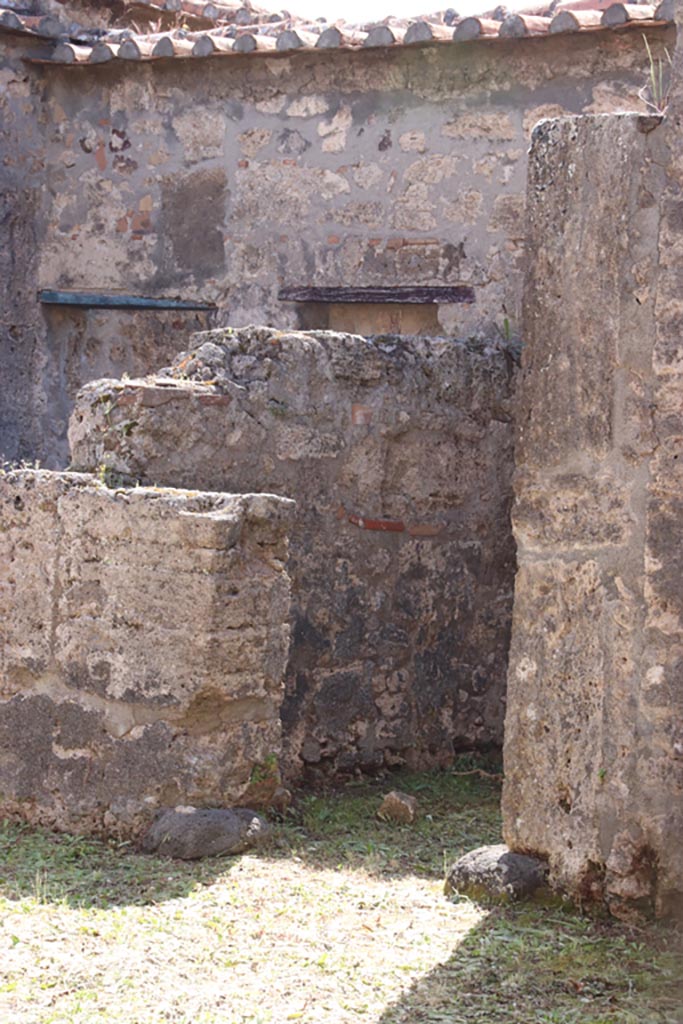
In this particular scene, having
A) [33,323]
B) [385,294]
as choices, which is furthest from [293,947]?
[33,323]

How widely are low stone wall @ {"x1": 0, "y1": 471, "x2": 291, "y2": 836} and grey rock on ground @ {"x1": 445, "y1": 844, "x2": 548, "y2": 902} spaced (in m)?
0.83

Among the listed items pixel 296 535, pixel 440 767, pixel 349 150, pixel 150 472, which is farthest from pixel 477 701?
pixel 349 150

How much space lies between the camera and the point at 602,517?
366 centimetres

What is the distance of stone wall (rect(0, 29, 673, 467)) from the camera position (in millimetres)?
7676

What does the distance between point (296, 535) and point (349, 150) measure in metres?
3.41

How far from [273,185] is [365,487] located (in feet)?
10.8

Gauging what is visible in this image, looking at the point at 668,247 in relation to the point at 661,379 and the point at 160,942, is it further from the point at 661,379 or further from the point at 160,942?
the point at 160,942

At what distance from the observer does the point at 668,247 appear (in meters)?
3.57

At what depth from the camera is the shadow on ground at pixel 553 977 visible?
3168 millimetres

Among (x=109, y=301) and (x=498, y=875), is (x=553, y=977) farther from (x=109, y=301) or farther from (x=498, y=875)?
(x=109, y=301)

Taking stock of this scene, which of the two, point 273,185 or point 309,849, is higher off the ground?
point 273,185

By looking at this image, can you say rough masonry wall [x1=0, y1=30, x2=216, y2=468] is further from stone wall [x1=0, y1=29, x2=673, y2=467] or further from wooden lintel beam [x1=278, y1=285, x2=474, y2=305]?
wooden lintel beam [x1=278, y1=285, x2=474, y2=305]

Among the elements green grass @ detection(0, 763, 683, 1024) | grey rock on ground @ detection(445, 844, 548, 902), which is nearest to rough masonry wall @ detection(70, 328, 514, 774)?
green grass @ detection(0, 763, 683, 1024)

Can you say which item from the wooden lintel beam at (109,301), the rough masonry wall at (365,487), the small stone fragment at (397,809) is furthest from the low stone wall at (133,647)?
the wooden lintel beam at (109,301)
